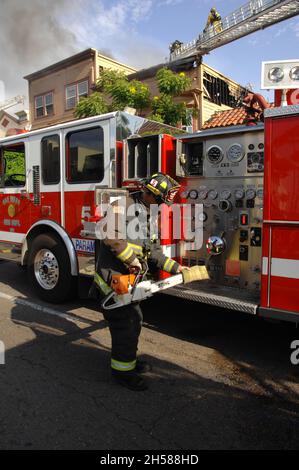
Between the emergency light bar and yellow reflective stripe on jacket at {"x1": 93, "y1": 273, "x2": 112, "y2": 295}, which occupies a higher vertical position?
the emergency light bar

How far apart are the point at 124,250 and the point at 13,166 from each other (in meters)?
3.87

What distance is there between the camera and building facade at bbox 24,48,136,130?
1742 cm

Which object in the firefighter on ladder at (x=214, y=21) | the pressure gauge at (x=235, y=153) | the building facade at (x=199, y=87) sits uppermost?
the firefighter on ladder at (x=214, y=21)

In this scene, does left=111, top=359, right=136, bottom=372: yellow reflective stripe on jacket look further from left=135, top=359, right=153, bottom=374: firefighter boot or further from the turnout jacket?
the turnout jacket

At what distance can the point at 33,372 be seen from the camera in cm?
342

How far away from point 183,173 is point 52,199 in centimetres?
200

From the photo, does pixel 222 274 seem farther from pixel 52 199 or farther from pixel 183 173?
pixel 52 199

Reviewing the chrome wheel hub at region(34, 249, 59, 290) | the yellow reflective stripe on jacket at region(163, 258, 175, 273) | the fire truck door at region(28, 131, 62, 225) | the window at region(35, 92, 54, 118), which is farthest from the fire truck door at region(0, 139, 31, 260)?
the window at region(35, 92, 54, 118)

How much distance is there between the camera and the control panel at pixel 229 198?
3.94 m

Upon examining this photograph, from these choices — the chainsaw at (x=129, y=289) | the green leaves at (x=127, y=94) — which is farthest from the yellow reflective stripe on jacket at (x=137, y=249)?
the green leaves at (x=127, y=94)

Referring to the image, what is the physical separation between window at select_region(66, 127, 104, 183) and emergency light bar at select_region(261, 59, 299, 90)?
2.04 m

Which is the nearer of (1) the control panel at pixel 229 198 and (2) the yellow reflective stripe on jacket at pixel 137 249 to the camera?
(2) the yellow reflective stripe on jacket at pixel 137 249

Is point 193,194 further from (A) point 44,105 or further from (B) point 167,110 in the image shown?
(A) point 44,105

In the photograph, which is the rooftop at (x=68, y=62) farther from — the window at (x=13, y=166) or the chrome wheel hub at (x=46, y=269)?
the chrome wheel hub at (x=46, y=269)
